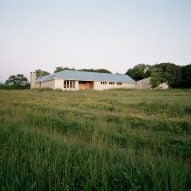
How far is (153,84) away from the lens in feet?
181

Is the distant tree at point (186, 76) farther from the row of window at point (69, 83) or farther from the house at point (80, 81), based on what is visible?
the row of window at point (69, 83)

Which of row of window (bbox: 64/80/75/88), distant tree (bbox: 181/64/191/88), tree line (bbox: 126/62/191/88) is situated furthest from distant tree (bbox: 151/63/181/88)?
row of window (bbox: 64/80/75/88)

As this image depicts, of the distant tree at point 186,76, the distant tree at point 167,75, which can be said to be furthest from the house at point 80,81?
the distant tree at point 186,76

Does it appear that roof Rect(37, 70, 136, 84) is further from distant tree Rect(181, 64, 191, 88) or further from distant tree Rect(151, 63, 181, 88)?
distant tree Rect(181, 64, 191, 88)

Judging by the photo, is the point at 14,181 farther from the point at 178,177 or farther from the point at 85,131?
the point at 85,131

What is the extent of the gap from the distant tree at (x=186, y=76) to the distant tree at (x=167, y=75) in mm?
792

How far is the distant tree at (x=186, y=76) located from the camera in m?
51.3

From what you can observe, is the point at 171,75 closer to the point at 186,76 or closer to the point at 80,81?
the point at 186,76

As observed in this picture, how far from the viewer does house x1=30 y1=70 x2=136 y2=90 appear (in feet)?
170

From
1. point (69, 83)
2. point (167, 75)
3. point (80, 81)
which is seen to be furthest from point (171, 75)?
point (69, 83)

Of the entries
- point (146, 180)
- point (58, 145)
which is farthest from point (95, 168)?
point (58, 145)

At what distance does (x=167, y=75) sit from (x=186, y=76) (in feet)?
12.5

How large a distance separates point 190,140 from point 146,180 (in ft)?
13.2

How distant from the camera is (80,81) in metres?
56.1
